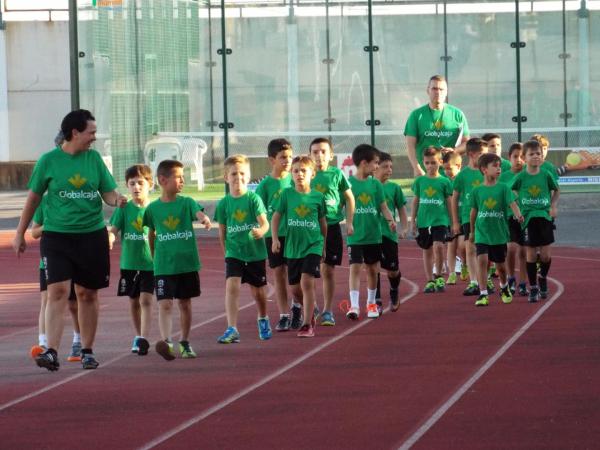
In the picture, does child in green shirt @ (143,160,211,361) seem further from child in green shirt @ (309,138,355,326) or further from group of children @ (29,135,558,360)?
child in green shirt @ (309,138,355,326)

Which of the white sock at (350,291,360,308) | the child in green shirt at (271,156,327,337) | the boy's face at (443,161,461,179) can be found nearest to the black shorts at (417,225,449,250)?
the boy's face at (443,161,461,179)

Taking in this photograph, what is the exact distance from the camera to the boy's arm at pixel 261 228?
1213 centimetres

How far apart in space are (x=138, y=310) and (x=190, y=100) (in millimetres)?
16702

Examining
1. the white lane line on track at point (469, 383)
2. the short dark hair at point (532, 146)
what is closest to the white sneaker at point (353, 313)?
the white lane line on track at point (469, 383)

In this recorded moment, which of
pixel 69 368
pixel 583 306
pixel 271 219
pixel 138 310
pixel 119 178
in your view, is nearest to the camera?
pixel 69 368

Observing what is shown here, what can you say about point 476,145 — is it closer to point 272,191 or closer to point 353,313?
point 353,313

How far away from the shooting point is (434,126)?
53.3 feet

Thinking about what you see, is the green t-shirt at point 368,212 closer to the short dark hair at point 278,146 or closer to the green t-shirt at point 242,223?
the short dark hair at point 278,146

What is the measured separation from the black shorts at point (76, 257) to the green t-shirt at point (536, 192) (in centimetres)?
550

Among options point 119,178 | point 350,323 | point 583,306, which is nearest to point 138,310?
point 350,323

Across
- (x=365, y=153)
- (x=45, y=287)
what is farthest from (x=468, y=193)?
(x=45, y=287)

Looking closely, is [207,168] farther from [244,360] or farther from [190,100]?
[244,360]

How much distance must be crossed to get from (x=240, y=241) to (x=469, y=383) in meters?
3.17

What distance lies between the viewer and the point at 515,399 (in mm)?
9086
